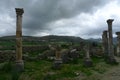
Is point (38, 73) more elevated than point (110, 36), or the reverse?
point (110, 36)

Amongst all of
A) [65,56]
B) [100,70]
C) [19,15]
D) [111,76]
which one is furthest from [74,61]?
[19,15]

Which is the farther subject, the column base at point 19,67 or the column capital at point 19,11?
the column capital at point 19,11

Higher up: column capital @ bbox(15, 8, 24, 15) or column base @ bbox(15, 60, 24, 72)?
column capital @ bbox(15, 8, 24, 15)

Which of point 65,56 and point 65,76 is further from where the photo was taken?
point 65,56

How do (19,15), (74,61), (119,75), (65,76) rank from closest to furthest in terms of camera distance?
(65,76)
(119,75)
(19,15)
(74,61)

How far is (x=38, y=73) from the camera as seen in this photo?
1733 centimetres

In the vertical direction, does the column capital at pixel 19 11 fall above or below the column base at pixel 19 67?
above

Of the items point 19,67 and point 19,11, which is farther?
point 19,11

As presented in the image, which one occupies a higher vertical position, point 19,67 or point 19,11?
point 19,11

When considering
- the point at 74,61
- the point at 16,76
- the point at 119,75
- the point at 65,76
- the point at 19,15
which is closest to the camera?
the point at 16,76

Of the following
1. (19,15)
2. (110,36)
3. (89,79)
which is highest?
(19,15)

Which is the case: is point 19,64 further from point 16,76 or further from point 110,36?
point 110,36

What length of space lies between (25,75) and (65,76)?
2971mm

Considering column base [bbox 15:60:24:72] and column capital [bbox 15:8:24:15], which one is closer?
column base [bbox 15:60:24:72]
